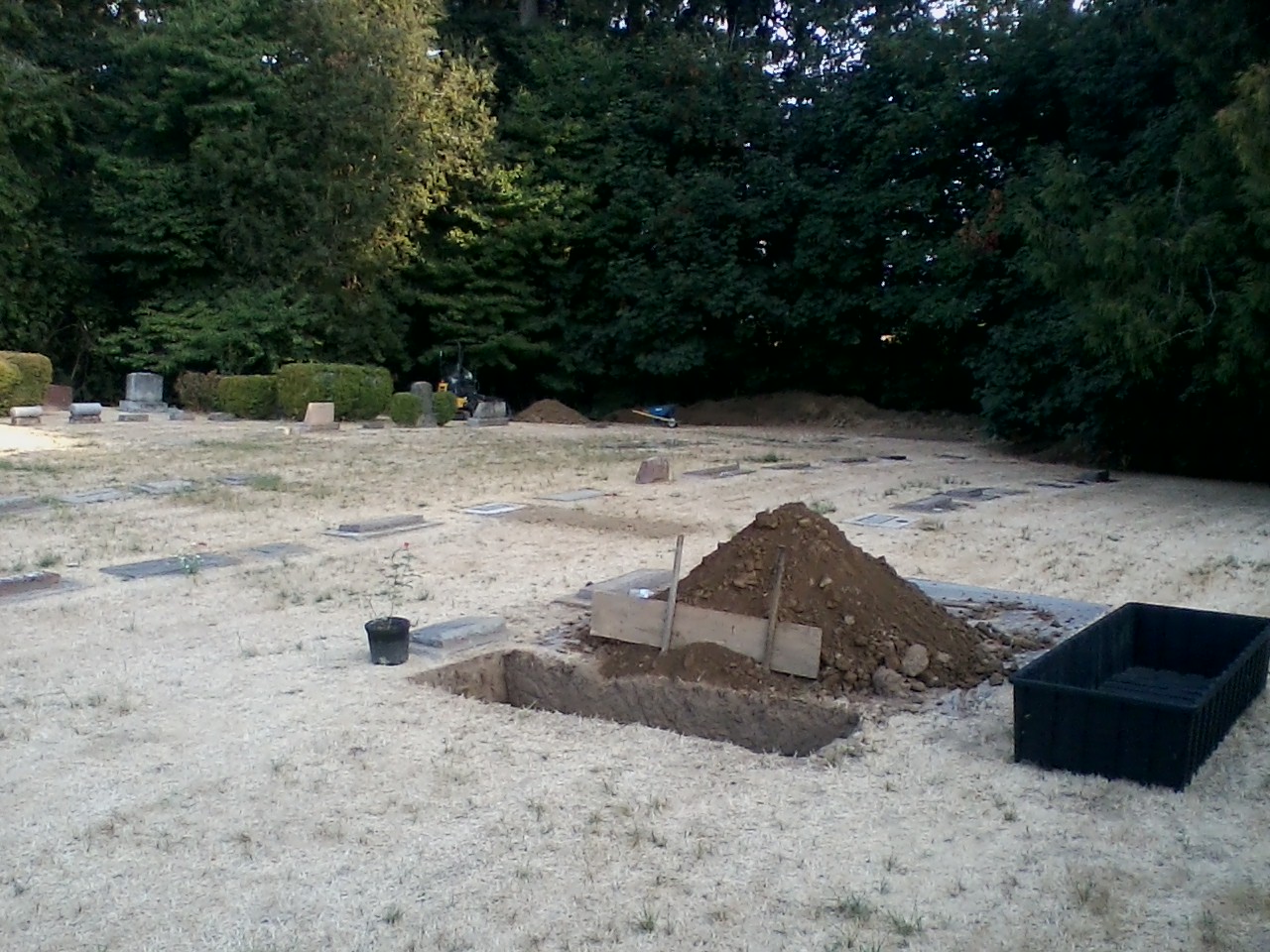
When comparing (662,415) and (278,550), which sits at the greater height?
(662,415)

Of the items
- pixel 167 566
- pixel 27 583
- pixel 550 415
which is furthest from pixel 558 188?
pixel 27 583

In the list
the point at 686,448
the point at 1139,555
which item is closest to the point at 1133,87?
the point at 686,448

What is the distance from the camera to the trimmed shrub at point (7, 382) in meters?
19.2

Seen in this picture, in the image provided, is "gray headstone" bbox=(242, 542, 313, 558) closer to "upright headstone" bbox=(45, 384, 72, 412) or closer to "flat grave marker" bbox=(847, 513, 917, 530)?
"flat grave marker" bbox=(847, 513, 917, 530)

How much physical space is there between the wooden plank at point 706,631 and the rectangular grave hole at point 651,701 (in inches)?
11.3

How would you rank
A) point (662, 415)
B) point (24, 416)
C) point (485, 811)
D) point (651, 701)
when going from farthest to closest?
1. point (662, 415)
2. point (24, 416)
3. point (651, 701)
4. point (485, 811)

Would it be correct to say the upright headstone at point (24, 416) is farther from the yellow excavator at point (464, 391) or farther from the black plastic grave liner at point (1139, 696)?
the black plastic grave liner at point (1139, 696)

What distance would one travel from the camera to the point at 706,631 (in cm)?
586

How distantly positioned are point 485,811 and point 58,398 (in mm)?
20966

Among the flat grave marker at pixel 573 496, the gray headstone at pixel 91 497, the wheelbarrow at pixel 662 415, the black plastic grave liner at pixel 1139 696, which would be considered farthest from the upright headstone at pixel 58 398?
the black plastic grave liner at pixel 1139 696

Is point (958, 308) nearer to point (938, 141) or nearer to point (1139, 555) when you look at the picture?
point (938, 141)

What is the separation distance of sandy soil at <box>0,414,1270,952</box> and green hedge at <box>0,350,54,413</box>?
12.7m

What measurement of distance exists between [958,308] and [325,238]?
13201 mm

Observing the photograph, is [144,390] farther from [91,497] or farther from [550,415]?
[91,497]
